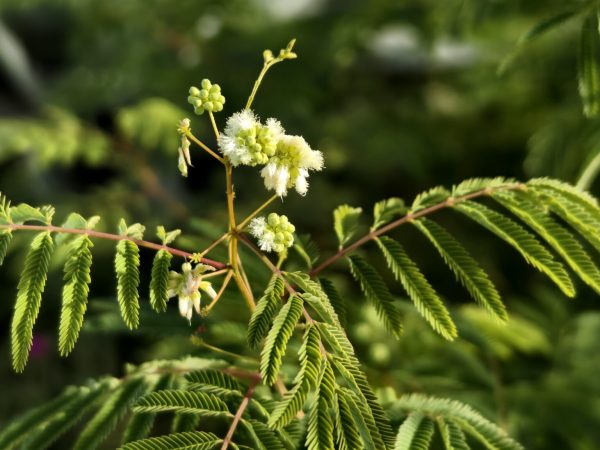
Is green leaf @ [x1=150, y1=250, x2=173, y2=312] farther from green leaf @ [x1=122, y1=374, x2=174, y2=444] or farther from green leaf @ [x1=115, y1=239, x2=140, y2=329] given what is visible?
green leaf @ [x1=122, y1=374, x2=174, y2=444]

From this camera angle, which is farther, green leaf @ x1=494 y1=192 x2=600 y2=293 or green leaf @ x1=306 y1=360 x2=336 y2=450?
green leaf @ x1=494 y1=192 x2=600 y2=293

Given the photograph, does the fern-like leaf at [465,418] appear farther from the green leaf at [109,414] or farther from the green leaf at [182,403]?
the green leaf at [109,414]

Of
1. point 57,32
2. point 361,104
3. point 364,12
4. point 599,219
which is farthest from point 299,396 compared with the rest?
point 57,32

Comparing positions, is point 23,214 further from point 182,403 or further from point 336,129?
point 336,129

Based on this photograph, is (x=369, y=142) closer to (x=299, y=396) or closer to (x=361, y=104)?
(x=361, y=104)

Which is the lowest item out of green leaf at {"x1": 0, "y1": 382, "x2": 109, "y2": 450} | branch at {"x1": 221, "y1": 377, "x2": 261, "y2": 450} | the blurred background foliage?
branch at {"x1": 221, "y1": 377, "x2": 261, "y2": 450}

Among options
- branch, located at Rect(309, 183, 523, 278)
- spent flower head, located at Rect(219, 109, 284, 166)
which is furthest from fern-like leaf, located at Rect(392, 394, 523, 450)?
spent flower head, located at Rect(219, 109, 284, 166)
